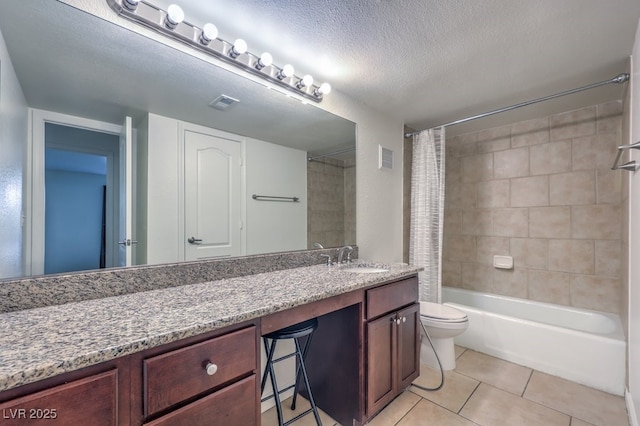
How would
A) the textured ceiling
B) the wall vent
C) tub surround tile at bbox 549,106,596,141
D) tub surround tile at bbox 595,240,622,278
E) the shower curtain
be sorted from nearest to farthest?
the textured ceiling → tub surround tile at bbox 595,240,622,278 → tub surround tile at bbox 549,106,596,141 → the wall vent → the shower curtain

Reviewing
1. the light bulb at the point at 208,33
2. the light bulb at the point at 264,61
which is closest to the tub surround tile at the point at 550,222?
the light bulb at the point at 264,61

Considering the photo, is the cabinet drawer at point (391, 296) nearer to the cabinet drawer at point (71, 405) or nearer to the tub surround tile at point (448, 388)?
the tub surround tile at point (448, 388)

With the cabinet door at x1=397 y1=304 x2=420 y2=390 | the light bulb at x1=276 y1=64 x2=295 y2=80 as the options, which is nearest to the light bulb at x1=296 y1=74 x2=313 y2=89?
the light bulb at x1=276 y1=64 x2=295 y2=80

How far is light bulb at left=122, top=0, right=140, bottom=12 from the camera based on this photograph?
1148mm

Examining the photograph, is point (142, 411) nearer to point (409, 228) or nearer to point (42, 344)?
point (42, 344)

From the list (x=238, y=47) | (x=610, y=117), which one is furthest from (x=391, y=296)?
(x=610, y=117)

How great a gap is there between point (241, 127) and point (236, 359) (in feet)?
4.07

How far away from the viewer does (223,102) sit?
1564mm

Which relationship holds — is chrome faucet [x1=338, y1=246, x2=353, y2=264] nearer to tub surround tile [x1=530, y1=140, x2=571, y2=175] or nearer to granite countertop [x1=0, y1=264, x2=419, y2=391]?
granite countertop [x1=0, y1=264, x2=419, y2=391]

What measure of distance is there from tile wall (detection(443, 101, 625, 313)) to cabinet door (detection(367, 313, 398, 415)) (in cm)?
182

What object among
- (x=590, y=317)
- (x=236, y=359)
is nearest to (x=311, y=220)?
(x=236, y=359)

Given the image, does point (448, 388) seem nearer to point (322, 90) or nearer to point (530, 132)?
point (322, 90)

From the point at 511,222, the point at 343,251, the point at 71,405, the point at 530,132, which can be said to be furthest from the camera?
the point at 511,222

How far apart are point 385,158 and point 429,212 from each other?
2.14 ft
